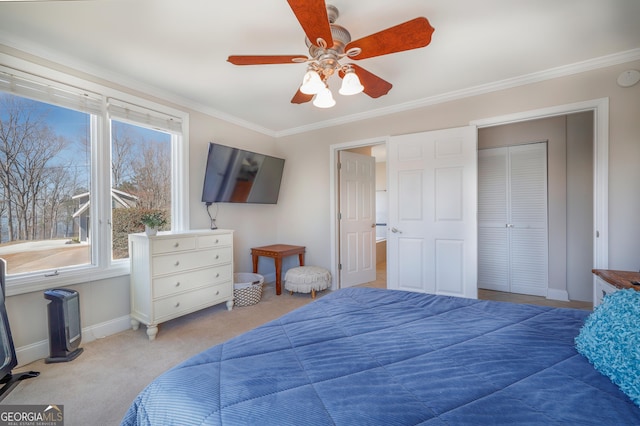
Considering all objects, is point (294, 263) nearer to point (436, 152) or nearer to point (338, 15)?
point (436, 152)

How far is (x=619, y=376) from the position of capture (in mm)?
804

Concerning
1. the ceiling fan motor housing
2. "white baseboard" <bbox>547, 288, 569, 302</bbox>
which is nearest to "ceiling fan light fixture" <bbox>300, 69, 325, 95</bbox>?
the ceiling fan motor housing

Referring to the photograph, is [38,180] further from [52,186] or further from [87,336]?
[87,336]

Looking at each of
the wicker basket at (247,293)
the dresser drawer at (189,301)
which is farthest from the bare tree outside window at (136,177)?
the wicker basket at (247,293)

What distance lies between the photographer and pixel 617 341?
0.85 meters

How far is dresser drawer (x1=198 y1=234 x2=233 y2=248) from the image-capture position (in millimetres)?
2951

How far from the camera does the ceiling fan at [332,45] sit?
1379mm

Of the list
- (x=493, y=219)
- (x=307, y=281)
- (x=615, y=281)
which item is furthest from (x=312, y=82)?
(x=493, y=219)

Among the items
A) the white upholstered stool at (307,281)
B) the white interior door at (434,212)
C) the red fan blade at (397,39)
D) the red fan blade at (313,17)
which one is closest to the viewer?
the red fan blade at (313,17)

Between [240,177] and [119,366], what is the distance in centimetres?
237

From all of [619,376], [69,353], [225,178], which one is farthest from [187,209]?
[619,376]

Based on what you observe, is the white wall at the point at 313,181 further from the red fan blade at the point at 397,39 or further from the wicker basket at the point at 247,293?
the red fan blade at the point at 397,39

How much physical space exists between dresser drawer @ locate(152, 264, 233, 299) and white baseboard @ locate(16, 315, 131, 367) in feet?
1.80

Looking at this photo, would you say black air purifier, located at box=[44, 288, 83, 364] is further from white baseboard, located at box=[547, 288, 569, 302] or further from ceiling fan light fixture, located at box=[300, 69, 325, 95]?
white baseboard, located at box=[547, 288, 569, 302]
